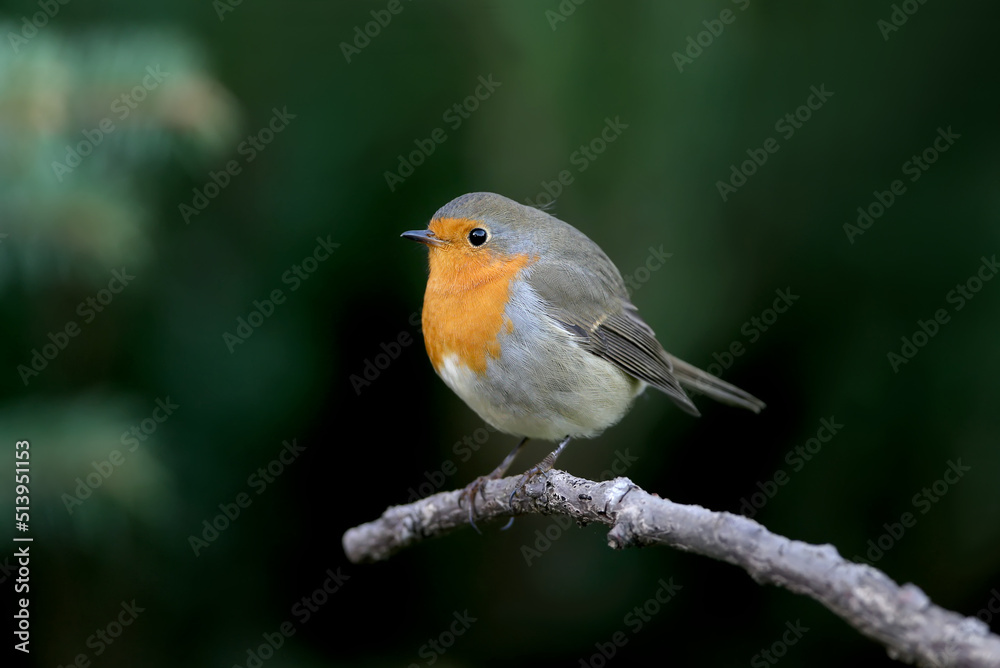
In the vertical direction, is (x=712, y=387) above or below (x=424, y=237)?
above

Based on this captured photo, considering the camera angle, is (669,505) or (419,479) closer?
(669,505)

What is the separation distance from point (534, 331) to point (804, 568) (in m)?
1.85

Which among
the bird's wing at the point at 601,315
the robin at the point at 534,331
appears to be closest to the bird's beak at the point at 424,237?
the robin at the point at 534,331

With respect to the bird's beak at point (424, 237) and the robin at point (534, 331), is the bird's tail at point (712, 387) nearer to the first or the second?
the robin at point (534, 331)

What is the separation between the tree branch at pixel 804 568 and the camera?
1.34 m

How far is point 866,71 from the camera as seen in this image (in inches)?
152

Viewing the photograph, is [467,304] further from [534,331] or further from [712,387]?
[712,387]

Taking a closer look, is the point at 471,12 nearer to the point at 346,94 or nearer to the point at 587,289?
the point at 346,94

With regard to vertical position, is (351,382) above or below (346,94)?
below

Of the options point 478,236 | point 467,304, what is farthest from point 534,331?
point 478,236

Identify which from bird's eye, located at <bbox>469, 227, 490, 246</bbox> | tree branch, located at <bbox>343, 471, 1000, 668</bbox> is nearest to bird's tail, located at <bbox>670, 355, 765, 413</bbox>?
bird's eye, located at <bbox>469, 227, 490, 246</bbox>

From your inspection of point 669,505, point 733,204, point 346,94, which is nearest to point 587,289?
point 733,204

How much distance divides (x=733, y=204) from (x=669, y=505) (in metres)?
2.31

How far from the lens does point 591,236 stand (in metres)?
4.03
